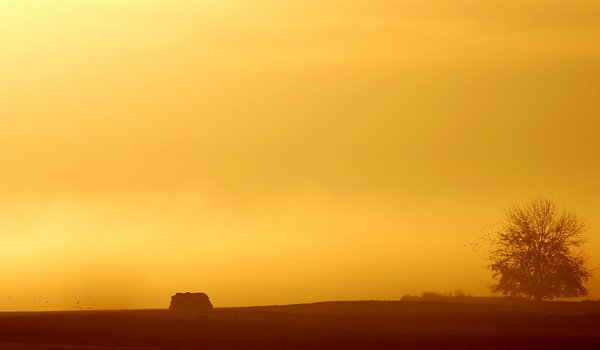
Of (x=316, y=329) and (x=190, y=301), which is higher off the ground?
(x=190, y=301)

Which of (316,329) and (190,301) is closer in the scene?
(316,329)

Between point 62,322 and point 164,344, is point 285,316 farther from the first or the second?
point 164,344

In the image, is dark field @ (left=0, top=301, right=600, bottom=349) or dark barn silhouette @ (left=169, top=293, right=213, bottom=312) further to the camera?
dark barn silhouette @ (left=169, top=293, right=213, bottom=312)

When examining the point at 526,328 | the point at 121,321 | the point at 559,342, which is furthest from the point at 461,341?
the point at 121,321

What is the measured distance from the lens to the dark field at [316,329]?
189 feet

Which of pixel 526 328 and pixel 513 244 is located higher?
pixel 513 244

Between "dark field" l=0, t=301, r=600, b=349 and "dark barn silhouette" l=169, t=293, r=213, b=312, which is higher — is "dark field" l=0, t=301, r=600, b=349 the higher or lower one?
the lower one

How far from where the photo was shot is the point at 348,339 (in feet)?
201

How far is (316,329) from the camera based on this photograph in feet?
223

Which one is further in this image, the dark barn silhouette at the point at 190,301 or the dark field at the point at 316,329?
the dark barn silhouette at the point at 190,301

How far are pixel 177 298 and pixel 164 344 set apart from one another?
28.1 metres

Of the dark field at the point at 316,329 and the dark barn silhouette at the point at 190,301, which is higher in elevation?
the dark barn silhouette at the point at 190,301

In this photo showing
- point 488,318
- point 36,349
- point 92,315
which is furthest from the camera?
point 488,318

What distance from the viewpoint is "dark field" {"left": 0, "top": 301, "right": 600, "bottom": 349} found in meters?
57.7
